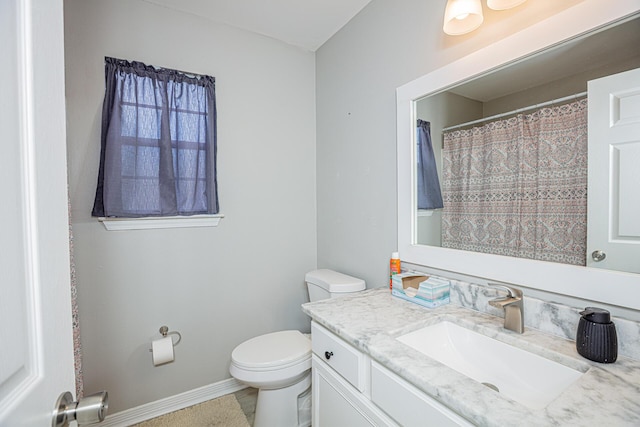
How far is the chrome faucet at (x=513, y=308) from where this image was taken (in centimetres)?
98

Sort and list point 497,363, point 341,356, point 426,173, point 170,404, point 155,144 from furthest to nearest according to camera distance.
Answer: point 170,404 < point 155,144 < point 426,173 < point 341,356 < point 497,363

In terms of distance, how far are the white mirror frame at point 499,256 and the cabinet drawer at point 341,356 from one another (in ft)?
1.93

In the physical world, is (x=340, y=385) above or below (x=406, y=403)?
below

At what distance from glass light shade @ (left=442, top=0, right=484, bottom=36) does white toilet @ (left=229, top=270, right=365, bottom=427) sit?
4.36 feet

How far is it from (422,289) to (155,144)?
165 cm

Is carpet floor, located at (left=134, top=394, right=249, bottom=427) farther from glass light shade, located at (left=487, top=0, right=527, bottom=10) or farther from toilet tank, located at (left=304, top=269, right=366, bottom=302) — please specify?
glass light shade, located at (left=487, top=0, right=527, bottom=10)

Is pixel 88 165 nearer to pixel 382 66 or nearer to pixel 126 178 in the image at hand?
pixel 126 178

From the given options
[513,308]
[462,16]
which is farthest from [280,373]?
[462,16]

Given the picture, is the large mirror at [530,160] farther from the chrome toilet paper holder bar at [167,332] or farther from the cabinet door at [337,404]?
the chrome toilet paper holder bar at [167,332]

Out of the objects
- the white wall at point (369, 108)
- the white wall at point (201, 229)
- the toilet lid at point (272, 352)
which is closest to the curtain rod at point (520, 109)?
the white wall at point (369, 108)

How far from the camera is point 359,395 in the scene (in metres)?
0.99

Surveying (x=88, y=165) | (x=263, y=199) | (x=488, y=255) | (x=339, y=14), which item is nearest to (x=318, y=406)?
(x=488, y=255)

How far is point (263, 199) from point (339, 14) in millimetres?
1311

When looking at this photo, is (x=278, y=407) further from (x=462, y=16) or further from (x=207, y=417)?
(x=462, y=16)
